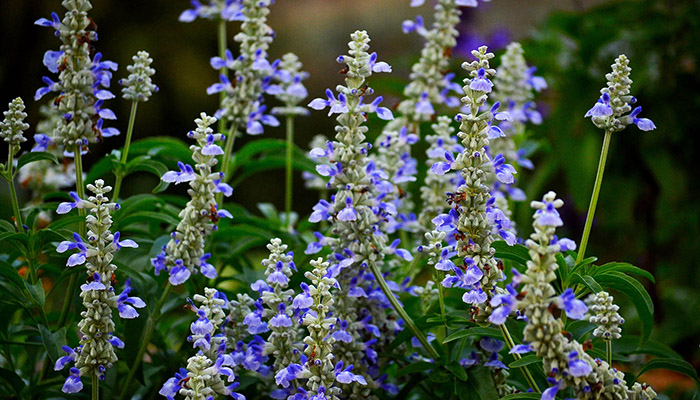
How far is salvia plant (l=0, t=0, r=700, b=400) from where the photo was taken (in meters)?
1.12

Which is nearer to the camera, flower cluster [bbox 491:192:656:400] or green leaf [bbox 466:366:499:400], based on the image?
flower cluster [bbox 491:192:656:400]

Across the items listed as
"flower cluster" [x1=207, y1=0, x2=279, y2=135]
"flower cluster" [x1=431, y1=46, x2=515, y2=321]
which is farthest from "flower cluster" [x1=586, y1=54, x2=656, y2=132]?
"flower cluster" [x1=207, y1=0, x2=279, y2=135]

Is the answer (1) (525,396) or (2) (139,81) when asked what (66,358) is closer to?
(2) (139,81)

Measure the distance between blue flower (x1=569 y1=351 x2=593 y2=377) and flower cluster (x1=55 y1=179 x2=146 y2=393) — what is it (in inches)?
28.1

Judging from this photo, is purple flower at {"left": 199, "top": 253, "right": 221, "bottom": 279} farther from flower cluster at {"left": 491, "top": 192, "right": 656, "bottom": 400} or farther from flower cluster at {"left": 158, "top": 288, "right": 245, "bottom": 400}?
flower cluster at {"left": 491, "top": 192, "right": 656, "bottom": 400}

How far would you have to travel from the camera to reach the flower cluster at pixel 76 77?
1.33 metres

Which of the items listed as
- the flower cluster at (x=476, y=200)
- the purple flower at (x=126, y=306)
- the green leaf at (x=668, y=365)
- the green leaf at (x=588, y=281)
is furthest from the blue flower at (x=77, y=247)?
the green leaf at (x=668, y=365)

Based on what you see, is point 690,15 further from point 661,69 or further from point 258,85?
point 258,85

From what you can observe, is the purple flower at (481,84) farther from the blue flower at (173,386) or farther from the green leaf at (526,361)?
the blue flower at (173,386)

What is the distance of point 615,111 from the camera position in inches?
45.4

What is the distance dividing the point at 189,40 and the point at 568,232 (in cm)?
349

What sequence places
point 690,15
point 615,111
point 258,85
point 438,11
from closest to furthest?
point 615,111 < point 258,85 < point 438,11 < point 690,15

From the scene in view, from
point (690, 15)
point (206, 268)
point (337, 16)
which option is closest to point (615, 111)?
point (206, 268)

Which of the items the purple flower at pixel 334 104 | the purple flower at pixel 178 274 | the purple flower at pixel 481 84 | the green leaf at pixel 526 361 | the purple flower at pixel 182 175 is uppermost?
the purple flower at pixel 481 84
